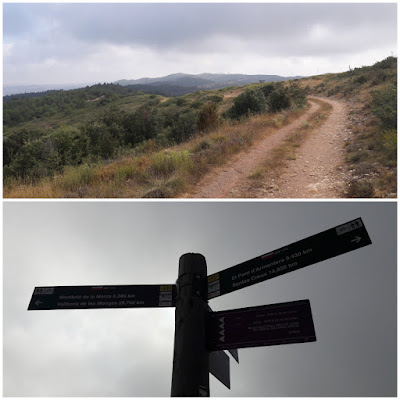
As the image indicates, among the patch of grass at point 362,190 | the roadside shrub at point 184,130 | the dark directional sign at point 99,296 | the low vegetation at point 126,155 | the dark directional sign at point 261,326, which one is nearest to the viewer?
the dark directional sign at point 261,326

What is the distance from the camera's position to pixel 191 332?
2.59 metres

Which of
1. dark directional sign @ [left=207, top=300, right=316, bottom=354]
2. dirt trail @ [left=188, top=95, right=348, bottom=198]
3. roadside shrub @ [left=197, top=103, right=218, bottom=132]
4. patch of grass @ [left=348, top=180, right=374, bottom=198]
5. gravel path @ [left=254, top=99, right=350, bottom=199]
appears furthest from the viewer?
roadside shrub @ [left=197, top=103, right=218, bottom=132]

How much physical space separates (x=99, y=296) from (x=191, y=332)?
0.98m

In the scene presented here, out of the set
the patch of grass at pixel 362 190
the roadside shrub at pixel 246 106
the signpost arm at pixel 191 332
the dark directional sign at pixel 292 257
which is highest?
the roadside shrub at pixel 246 106

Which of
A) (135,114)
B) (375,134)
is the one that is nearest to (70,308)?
(375,134)

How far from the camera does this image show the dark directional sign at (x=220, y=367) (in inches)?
107

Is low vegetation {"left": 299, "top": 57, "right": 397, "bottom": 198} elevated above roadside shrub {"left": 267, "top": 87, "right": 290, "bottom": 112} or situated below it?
below

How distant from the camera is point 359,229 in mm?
2395

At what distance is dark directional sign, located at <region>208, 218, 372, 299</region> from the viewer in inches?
95.1

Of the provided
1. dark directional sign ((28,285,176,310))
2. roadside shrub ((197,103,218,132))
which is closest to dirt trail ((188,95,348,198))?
roadside shrub ((197,103,218,132))

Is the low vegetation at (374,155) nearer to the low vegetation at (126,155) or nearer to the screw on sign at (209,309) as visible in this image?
the low vegetation at (126,155)

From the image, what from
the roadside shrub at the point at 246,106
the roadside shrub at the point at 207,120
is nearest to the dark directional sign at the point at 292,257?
the roadside shrub at the point at 207,120

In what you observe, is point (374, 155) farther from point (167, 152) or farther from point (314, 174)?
point (167, 152)

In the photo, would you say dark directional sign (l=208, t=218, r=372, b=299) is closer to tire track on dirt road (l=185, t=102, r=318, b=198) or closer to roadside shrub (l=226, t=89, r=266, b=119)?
tire track on dirt road (l=185, t=102, r=318, b=198)
